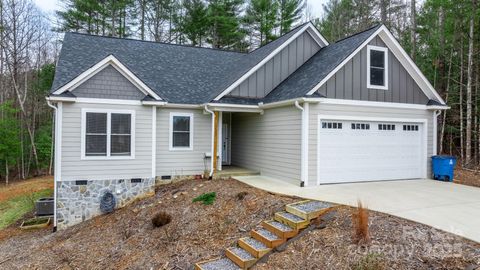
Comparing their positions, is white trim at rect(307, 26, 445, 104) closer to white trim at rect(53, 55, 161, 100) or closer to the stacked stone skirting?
white trim at rect(53, 55, 161, 100)

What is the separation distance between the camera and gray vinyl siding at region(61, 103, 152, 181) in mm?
8578

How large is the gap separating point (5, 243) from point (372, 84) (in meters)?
12.0

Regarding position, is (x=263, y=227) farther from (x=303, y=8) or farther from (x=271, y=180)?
(x=303, y=8)

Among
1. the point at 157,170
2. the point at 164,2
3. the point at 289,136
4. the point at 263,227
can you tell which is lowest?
the point at 263,227

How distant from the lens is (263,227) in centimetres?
599

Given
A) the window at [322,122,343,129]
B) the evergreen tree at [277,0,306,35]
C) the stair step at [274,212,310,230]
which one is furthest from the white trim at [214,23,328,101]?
the evergreen tree at [277,0,306,35]

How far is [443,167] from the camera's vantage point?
1026cm

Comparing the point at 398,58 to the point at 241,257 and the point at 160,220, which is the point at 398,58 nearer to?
the point at 241,257

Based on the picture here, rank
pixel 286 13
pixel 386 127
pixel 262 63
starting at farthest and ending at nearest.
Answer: pixel 286 13 < pixel 262 63 < pixel 386 127

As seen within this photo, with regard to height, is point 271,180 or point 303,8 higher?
point 303,8

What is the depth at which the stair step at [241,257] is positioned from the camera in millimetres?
4945

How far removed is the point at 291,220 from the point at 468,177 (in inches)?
395

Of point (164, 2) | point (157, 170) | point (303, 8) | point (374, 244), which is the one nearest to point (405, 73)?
point (374, 244)

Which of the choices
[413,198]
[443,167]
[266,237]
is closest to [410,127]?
[443,167]
